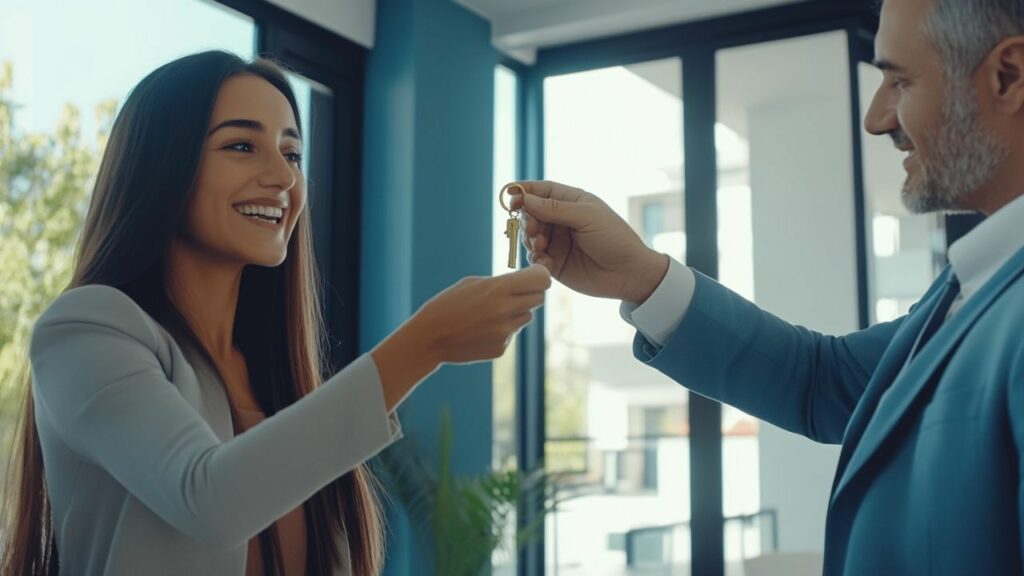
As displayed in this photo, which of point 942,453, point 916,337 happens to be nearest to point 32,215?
point 916,337

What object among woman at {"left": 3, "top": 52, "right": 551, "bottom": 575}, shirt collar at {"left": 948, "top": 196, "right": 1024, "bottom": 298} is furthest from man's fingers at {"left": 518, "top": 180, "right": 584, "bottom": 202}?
shirt collar at {"left": 948, "top": 196, "right": 1024, "bottom": 298}

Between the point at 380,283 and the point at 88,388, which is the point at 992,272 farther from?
the point at 380,283

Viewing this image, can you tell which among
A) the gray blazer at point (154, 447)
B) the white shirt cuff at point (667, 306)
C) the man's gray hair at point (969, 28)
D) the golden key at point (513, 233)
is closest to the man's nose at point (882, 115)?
the man's gray hair at point (969, 28)

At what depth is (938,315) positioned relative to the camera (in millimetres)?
1177

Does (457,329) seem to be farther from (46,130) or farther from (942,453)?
(46,130)

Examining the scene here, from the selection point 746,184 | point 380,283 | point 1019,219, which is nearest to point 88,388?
point 1019,219

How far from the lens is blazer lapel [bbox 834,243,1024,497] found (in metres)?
1.04

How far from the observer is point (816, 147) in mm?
4406

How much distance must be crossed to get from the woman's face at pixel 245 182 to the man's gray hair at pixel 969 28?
0.86 metres

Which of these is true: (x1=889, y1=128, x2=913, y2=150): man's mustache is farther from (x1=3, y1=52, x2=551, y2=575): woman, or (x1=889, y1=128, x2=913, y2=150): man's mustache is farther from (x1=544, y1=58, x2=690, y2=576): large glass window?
(x1=544, y1=58, x2=690, y2=576): large glass window

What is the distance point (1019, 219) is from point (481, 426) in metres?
3.40

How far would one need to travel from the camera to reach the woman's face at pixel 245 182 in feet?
4.52

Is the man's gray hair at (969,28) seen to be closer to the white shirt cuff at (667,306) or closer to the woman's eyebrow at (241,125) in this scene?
the white shirt cuff at (667,306)

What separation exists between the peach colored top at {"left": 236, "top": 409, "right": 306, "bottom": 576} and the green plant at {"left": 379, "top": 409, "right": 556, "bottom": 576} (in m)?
2.18
